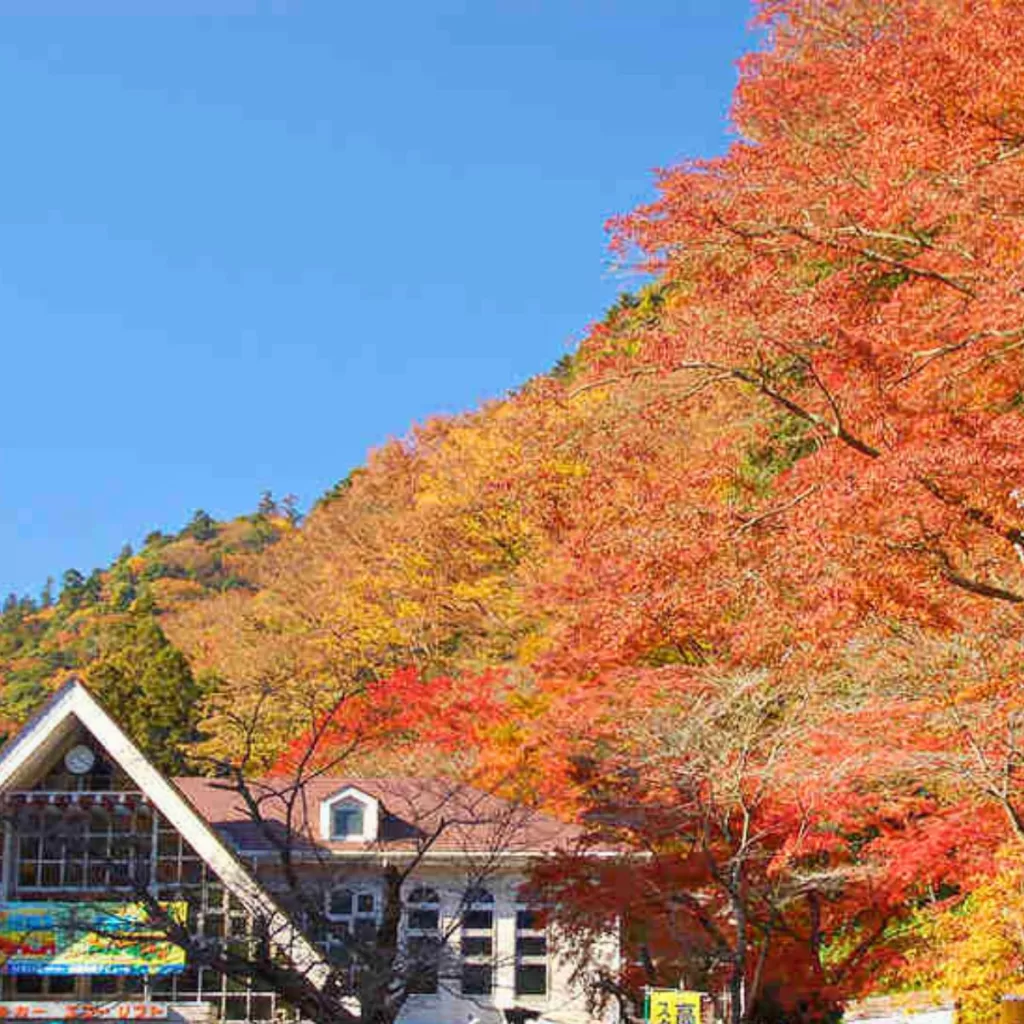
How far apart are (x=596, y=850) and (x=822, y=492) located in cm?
844

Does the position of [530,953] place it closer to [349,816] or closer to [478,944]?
[478,944]

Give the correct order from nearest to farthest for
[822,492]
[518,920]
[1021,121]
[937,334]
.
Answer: [822,492], [937,334], [1021,121], [518,920]

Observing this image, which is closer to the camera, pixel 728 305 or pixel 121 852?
pixel 728 305

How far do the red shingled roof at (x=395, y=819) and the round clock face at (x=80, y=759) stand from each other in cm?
154

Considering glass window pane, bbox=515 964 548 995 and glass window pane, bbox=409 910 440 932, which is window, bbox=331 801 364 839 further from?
glass window pane, bbox=515 964 548 995

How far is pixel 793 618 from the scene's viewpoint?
13961 mm

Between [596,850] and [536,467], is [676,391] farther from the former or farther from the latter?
[536,467]

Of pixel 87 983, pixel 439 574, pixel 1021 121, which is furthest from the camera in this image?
pixel 439 574

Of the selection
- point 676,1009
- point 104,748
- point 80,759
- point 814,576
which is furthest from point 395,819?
point 814,576

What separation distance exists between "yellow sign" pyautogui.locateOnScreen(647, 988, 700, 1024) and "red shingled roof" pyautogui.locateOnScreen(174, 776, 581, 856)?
6424 millimetres

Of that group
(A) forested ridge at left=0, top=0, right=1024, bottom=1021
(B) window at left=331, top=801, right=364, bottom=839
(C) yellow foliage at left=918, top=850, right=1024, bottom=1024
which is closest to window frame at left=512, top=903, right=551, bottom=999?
(A) forested ridge at left=0, top=0, right=1024, bottom=1021

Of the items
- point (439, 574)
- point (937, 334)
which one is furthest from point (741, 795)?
point (439, 574)

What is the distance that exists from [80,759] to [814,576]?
12.1 metres

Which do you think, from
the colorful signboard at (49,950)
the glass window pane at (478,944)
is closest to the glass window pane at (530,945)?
the glass window pane at (478,944)
